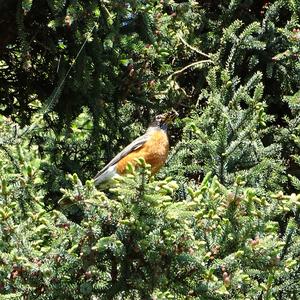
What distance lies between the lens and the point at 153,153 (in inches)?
163

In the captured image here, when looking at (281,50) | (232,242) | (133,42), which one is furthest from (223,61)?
(232,242)

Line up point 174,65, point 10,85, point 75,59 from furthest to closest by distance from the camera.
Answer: point 174,65 → point 10,85 → point 75,59

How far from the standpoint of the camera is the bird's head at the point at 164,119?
4524 millimetres

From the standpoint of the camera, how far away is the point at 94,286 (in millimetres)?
2508

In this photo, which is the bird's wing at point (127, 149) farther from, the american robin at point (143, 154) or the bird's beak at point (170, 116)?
the bird's beak at point (170, 116)

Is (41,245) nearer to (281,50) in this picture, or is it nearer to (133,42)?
(133,42)

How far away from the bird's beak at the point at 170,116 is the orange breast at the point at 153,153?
0.24 meters

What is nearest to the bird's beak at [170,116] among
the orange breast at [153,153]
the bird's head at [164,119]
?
the bird's head at [164,119]

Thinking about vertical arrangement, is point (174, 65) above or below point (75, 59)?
below

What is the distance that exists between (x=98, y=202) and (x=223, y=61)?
2.52 m

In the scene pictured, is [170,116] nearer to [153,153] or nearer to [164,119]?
[164,119]

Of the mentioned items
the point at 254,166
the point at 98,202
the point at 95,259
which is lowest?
the point at 254,166

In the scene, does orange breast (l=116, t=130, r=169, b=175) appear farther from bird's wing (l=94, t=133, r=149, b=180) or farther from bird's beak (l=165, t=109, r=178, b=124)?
bird's beak (l=165, t=109, r=178, b=124)

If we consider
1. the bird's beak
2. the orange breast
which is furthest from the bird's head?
the orange breast
